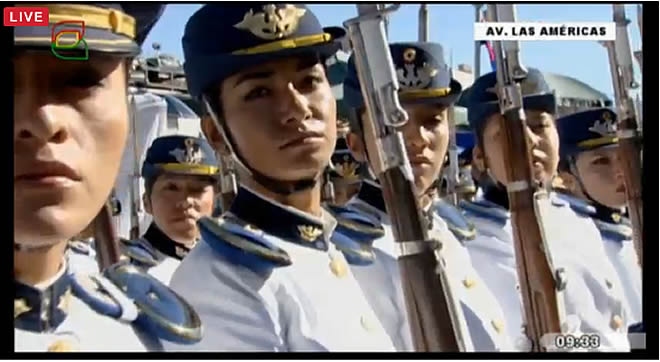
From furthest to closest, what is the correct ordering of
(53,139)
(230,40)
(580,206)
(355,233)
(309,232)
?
1. (580,206)
2. (355,233)
3. (309,232)
4. (230,40)
5. (53,139)

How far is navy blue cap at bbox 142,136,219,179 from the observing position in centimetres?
308

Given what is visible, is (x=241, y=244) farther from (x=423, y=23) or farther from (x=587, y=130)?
(x=587, y=130)

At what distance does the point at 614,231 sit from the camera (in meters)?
3.60

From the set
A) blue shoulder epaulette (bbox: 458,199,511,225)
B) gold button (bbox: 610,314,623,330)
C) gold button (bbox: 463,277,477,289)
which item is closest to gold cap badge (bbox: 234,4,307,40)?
blue shoulder epaulette (bbox: 458,199,511,225)

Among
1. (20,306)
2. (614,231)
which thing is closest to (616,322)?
(614,231)

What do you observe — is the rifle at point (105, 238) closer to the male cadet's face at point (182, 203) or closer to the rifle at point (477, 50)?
the male cadet's face at point (182, 203)

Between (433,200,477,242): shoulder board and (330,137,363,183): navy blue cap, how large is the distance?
350mm

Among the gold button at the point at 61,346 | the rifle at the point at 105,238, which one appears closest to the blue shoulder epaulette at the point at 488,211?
the rifle at the point at 105,238

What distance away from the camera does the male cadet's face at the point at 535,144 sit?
136 inches

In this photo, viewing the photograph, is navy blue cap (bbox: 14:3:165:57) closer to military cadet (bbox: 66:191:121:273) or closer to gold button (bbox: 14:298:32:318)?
military cadet (bbox: 66:191:121:273)

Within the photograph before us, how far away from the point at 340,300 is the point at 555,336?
2.74 feet

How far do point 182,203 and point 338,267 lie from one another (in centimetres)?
58

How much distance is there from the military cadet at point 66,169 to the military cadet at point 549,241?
50.2 inches

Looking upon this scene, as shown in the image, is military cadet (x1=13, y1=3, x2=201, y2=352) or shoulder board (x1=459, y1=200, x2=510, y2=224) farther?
shoulder board (x1=459, y1=200, x2=510, y2=224)
